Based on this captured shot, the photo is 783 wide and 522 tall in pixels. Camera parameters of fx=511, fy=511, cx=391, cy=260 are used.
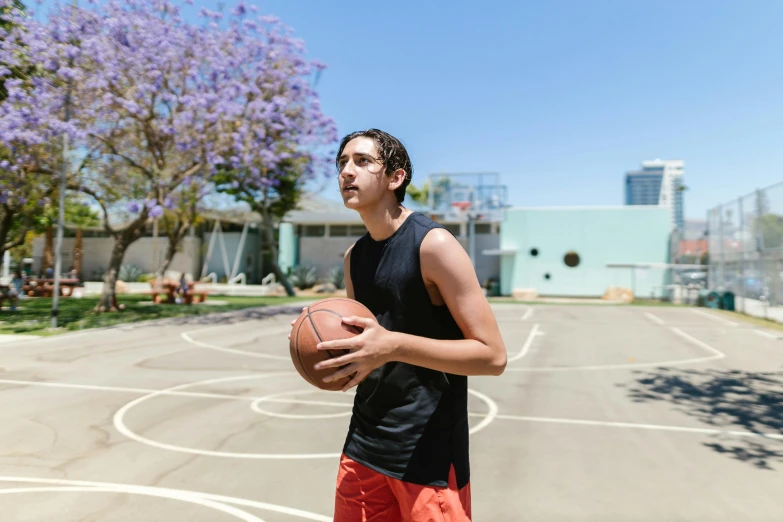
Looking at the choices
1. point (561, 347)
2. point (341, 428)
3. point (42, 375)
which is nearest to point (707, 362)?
point (561, 347)

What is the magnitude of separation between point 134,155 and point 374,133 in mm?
19778

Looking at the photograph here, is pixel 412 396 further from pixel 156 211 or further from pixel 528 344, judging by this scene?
pixel 156 211

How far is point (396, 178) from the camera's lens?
2027 millimetres

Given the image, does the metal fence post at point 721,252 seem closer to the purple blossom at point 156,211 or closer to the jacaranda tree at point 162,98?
the jacaranda tree at point 162,98

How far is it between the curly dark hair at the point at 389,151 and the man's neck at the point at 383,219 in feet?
0.26

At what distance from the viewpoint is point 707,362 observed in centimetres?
1066

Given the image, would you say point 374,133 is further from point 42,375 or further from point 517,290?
point 517,290

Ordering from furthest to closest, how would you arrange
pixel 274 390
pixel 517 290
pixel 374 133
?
pixel 517 290 → pixel 274 390 → pixel 374 133

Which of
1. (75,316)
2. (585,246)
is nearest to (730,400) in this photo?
(75,316)

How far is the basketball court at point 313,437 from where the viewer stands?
3.99 m

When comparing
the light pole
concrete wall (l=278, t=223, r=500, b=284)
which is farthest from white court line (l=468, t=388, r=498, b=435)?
concrete wall (l=278, t=223, r=500, b=284)

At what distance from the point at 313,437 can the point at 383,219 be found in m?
4.22

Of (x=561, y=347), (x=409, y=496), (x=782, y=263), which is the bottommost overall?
(x=561, y=347)

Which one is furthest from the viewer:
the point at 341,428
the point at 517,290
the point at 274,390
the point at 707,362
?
the point at 517,290
